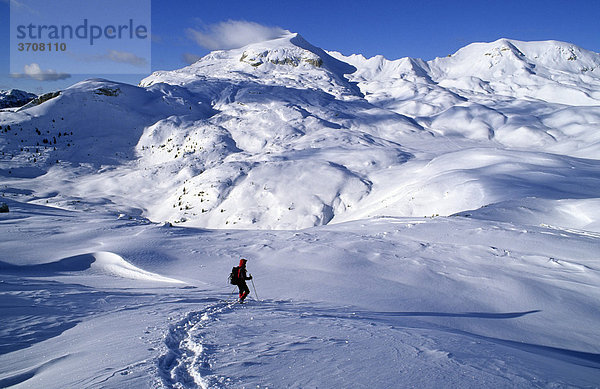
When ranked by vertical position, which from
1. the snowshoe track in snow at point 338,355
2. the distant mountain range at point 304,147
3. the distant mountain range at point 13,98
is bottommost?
the snowshoe track in snow at point 338,355

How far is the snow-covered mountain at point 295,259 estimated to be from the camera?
3463 mm

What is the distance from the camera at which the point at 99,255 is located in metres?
8.68

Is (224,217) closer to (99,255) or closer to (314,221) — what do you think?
(314,221)

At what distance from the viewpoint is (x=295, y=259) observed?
338 inches

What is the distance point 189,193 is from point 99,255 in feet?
45.7

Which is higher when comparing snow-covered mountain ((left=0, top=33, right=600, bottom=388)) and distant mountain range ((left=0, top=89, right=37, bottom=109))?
distant mountain range ((left=0, top=89, right=37, bottom=109))

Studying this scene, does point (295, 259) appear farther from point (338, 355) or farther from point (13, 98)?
point (13, 98)

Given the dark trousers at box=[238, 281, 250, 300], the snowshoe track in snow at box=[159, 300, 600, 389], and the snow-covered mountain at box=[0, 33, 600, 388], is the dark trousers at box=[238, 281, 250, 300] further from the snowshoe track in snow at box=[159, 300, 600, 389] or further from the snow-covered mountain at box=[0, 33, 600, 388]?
the snowshoe track in snow at box=[159, 300, 600, 389]

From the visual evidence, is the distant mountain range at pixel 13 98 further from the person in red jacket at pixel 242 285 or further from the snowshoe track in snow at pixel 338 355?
the snowshoe track in snow at pixel 338 355

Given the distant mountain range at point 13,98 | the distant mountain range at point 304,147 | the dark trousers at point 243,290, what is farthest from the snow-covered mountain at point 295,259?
the distant mountain range at point 13,98

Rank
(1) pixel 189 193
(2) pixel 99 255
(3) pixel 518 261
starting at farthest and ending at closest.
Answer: (1) pixel 189 193, (2) pixel 99 255, (3) pixel 518 261

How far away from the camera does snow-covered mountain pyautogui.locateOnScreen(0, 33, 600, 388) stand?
346cm

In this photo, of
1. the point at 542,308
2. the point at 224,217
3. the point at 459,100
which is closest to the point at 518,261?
the point at 542,308

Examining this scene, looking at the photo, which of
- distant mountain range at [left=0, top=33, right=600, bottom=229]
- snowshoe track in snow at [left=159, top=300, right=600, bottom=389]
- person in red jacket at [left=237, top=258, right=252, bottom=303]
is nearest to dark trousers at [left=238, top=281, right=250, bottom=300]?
person in red jacket at [left=237, top=258, right=252, bottom=303]
